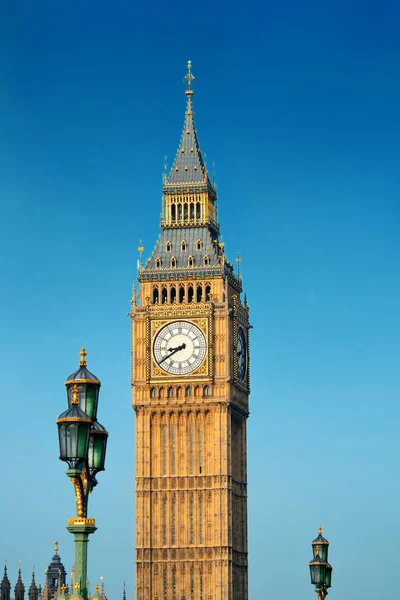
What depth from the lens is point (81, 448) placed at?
31.5 metres

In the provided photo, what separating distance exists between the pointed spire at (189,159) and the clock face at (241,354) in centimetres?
1026

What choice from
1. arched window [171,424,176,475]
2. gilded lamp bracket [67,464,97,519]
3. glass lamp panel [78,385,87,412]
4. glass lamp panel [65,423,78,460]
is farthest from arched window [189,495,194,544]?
glass lamp panel [65,423,78,460]

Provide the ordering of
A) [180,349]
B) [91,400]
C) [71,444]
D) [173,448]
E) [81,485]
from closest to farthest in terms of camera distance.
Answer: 1. [71,444]
2. [81,485]
3. [91,400]
4. [173,448]
5. [180,349]

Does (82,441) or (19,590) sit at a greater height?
(19,590)

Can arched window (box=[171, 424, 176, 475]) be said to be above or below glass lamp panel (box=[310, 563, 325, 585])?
above

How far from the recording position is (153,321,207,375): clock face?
106000 mm

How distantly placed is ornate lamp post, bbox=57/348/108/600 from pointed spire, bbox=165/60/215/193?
78.4m

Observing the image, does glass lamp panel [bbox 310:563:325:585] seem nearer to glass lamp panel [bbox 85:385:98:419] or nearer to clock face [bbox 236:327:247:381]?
glass lamp panel [bbox 85:385:98:419]

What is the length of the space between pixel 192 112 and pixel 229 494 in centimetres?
2633

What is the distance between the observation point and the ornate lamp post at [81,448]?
103ft

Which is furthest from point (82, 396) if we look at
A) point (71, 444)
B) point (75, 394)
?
point (71, 444)

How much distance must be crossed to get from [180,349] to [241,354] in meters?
5.19

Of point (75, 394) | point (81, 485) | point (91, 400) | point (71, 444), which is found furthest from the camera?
point (91, 400)

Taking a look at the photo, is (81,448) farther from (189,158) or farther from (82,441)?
(189,158)
